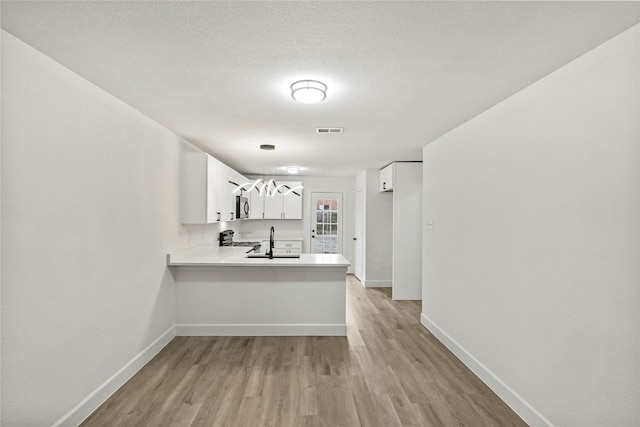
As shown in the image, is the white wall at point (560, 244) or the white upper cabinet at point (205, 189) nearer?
the white wall at point (560, 244)

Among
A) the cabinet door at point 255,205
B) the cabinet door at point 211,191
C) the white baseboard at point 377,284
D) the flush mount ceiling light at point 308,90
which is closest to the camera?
the flush mount ceiling light at point 308,90

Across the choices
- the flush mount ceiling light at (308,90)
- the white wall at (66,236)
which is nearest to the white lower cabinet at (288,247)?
the white wall at (66,236)

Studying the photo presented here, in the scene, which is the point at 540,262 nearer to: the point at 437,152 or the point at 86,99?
the point at 437,152

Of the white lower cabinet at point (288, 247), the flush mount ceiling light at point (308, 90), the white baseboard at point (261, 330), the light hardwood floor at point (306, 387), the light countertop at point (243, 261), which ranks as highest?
the flush mount ceiling light at point (308, 90)

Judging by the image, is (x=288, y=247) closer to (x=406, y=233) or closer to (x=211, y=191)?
(x=406, y=233)

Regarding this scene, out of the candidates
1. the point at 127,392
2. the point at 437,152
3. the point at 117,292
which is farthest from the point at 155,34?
the point at 437,152

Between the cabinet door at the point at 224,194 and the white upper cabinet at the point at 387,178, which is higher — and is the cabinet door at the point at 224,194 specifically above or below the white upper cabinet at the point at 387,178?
below

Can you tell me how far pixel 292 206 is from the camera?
7500 millimetres

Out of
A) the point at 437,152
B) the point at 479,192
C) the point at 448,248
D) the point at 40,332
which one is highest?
the point at 437,152

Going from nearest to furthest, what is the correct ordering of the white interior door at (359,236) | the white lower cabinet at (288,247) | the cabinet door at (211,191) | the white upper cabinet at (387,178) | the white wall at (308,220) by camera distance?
1. the cabinet door at (211,191)
2. the white upper cabinet at (387,178)
3. the white interior door at (359,236)
4. the white lower cabinet at (288,247)
5. the white wall at (308,220)

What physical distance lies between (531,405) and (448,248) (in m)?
1.66

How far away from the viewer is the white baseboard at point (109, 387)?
2154mm

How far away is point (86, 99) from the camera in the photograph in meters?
2.27

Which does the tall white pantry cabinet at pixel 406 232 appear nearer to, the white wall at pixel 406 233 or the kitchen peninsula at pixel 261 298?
the white wall at pixel 406 233
